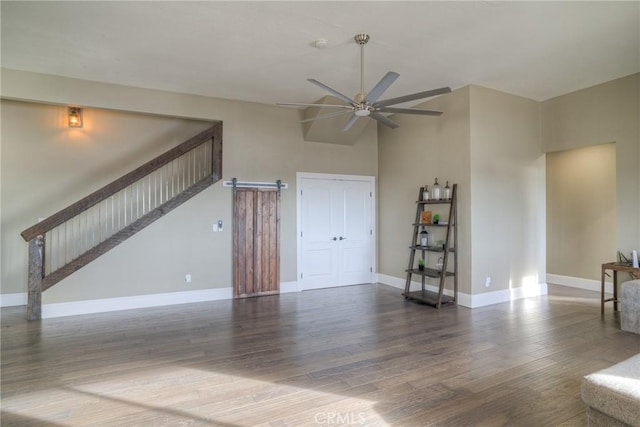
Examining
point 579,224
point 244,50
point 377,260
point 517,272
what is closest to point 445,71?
point 244,50

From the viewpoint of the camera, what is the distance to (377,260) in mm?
7254

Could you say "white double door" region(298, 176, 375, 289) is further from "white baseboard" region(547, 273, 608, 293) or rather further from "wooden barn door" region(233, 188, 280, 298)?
"white baseboard" region(547, 273, 608, 293)

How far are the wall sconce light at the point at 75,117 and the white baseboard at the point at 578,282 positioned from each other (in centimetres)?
954

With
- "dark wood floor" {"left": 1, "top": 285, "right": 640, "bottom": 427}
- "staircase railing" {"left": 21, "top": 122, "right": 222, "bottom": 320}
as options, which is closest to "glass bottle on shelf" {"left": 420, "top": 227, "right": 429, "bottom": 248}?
"dark wood floor" {"left": 1, "top": 285, "right": 640, "bottom": 427}

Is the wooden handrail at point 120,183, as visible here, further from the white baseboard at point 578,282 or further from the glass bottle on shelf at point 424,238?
the white baseboard at point 578,282

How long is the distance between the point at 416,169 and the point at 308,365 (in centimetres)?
433

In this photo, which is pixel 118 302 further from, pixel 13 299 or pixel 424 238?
pixel 424 238

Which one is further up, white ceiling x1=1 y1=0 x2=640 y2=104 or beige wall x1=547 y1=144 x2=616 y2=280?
white ceiling x1=1 y1=0 x2=640 y2=104

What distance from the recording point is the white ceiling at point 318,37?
3.28 meters

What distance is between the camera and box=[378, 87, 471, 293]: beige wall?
5324 millimetres

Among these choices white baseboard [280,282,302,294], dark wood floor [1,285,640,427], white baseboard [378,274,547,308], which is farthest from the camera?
white baseboard [280,282,302,294]

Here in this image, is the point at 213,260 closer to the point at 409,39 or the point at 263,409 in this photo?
the point at 263,409

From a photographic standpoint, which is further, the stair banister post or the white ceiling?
the stair banister post

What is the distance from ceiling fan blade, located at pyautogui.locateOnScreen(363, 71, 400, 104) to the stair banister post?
4.82m
